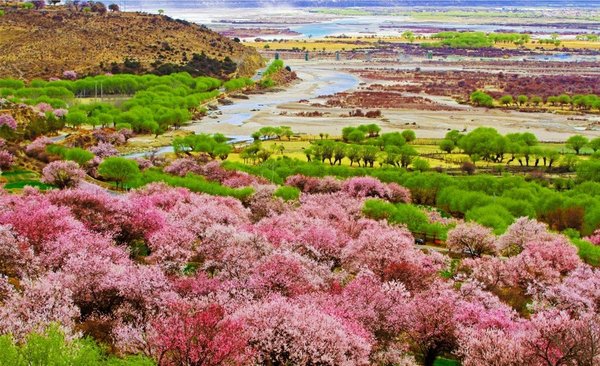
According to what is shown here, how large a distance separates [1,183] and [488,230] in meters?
31.1

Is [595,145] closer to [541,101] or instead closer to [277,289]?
[541,101]

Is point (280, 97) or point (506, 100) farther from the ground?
point (506, 100)

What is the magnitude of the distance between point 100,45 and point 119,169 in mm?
91297

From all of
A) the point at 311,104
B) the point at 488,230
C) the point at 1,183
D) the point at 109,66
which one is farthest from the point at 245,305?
the point at 109,66

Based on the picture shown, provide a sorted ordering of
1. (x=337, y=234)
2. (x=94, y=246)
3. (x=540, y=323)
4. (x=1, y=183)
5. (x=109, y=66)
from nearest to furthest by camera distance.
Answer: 1. (x=540, y=323)
2. (x=94, y=246)
3. (x=337, y=234)
4. (x=1, y=183)
5. (x=109, y=66)

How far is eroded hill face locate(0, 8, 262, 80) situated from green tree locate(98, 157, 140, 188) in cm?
7414

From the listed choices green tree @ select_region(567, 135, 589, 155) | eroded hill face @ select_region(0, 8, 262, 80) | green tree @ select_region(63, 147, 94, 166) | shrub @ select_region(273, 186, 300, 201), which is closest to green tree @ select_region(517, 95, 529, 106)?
green tree @ select_region(567, 135, 589, 155)

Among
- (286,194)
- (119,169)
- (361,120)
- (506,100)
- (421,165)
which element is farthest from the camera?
(506,100)

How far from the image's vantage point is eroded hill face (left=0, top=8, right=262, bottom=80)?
129125mm

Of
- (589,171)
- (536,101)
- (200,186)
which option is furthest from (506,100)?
(200,186)

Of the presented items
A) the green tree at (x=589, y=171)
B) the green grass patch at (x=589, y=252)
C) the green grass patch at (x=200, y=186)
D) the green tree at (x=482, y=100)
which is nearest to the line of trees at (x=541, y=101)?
the green tree at (x=482, y=100)

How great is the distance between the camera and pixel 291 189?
163 feet

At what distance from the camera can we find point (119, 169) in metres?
55.2

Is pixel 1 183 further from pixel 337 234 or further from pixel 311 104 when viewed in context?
pixel 311 104
